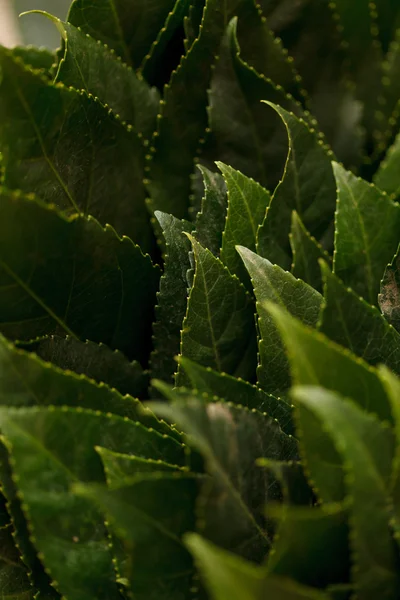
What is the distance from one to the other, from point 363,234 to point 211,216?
0.30ft

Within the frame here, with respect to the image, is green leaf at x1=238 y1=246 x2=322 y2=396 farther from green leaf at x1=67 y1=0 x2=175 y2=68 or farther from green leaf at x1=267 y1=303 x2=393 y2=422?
green leaf at x1=67 y1=0 x2=175 y2=68

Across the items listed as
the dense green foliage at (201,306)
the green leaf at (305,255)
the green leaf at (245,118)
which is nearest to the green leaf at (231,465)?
the dense green foliage at (201,306)

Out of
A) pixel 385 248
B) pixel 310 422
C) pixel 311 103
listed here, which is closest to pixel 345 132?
pixel 311 103

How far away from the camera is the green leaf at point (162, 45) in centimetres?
51

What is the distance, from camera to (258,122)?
505mm

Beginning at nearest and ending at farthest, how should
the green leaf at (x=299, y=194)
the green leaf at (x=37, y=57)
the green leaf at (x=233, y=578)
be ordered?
1. the green leaf at (x=233, y=578)
2. the green leaf at (x=299, y=194)
3. the green leaf at (x=37, y=57)

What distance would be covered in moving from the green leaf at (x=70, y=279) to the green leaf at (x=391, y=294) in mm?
135

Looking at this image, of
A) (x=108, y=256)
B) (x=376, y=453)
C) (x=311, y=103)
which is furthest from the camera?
(x=311, y=103)

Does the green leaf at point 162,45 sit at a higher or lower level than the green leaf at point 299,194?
higher

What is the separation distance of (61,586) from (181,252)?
0.63ft

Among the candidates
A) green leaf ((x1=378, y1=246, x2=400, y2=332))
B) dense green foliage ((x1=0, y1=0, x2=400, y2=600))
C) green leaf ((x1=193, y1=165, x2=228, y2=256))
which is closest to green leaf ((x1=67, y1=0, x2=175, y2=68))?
dense green foliage ((x1=0, y1=0, x2=400, y2=600))

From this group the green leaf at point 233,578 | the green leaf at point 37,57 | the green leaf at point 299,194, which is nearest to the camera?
the green leaf at point 233,578

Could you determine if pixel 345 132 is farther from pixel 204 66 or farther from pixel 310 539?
pixel 310 539

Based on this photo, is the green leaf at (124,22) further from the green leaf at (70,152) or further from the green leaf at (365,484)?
the green leaf at (365,484)
